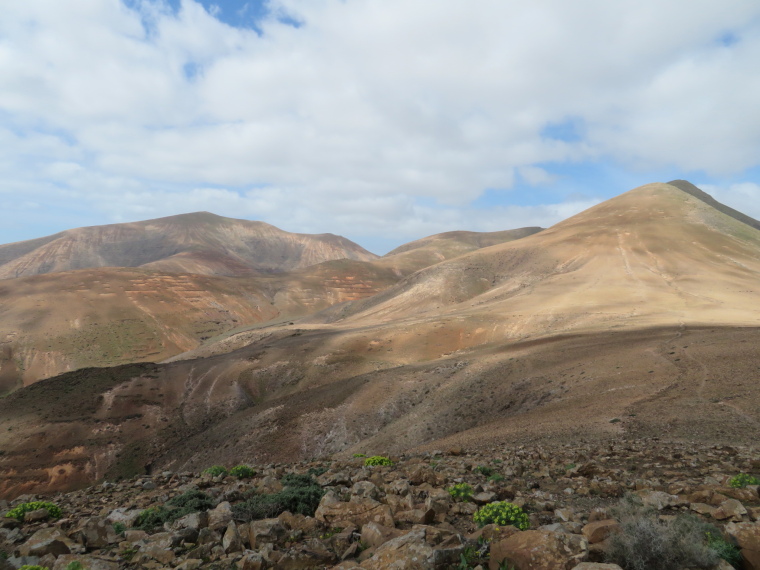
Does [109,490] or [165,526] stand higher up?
[165,526]

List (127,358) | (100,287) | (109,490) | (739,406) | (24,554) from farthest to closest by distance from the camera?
(100,287) < (127,358) < (739,406) < (109,490) < (24,554)

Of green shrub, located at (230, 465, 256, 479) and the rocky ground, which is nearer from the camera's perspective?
the rocky ground

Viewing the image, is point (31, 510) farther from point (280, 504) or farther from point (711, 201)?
point (711, 201)

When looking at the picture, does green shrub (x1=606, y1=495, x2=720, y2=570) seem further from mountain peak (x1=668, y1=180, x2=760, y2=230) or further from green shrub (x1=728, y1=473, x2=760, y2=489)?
mountain peak (x1=668, y1=180, x2=760, y2=230)

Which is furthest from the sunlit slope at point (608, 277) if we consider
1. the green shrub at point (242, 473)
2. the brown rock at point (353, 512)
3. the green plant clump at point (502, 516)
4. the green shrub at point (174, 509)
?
the green shrub at point (174, 509)

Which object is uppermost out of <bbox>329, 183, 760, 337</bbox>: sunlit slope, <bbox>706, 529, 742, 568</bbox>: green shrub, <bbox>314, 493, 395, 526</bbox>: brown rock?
<bbox>329, 183, 760, 337</bbox>: sunlit slope

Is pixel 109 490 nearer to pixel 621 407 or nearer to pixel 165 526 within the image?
pixel 165 526

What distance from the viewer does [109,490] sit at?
11375 millimetres

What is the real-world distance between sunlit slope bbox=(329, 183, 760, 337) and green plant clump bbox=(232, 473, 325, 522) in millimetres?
36143

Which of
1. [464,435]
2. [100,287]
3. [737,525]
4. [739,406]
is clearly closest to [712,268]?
[739,406]

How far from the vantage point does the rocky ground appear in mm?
5168

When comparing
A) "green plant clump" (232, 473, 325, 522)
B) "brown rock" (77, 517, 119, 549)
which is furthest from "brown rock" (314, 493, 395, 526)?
"brown rock" (77, 517, 119, 549)

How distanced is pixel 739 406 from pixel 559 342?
17.0 meters

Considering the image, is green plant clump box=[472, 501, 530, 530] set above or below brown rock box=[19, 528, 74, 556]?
below
